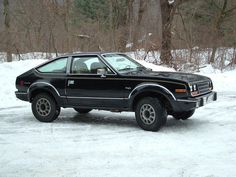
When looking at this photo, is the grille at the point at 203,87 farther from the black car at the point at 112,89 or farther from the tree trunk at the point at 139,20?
the tree trunk at the point at 139,20

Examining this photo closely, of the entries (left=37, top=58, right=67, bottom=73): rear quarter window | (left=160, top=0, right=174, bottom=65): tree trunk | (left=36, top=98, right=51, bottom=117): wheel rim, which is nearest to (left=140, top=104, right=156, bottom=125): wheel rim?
(left=37, top=58, right=67, bottom=73): rear quarter window

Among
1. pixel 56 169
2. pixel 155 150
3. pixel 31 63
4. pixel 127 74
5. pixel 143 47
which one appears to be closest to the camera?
pixel 56 169

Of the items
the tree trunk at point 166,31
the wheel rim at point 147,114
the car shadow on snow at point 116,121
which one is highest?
the tree trunk at point 166,31

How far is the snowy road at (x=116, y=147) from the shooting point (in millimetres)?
6133

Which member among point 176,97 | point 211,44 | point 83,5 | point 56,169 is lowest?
point 56,169

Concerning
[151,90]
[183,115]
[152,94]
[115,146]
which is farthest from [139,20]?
[115,146]

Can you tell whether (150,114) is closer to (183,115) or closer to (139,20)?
(183,115)

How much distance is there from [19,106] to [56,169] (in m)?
6.55

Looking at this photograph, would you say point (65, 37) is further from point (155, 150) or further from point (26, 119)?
point (155, 150)

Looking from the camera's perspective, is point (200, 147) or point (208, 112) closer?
point (200, 147)

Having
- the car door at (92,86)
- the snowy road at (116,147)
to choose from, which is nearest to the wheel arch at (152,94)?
the car door at (92,86)

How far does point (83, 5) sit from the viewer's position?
3847cm

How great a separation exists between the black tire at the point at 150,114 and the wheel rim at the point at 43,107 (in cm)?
232

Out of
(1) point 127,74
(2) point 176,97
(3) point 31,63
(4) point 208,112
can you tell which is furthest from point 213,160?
(3) point 31,63
